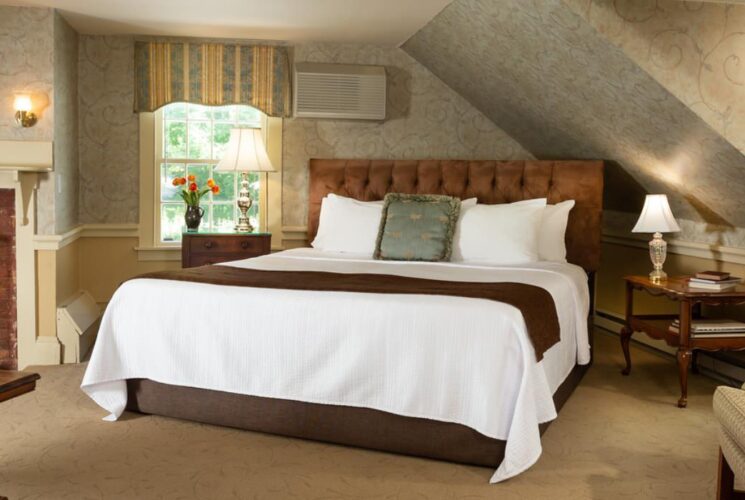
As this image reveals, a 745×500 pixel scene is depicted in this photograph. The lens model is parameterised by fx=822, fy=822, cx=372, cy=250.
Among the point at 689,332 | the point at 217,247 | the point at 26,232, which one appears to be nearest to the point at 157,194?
the point at 217,247

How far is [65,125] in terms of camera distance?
539cm

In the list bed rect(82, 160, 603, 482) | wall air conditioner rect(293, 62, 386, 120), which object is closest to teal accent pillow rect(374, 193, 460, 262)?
bed rect(82, 160, 603, 482)

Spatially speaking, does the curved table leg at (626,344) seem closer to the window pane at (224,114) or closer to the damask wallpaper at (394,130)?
the damask wallpaper at (394,130)

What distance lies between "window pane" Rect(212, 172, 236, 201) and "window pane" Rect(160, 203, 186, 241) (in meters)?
0.29

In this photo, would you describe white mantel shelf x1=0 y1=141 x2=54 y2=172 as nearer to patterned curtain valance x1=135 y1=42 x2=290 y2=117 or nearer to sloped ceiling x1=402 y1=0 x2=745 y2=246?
patterned curtain valance x1=135 y1=42 x2=290 y2=117

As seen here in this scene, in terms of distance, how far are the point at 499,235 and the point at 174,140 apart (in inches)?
102

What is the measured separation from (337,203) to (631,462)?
2732 mm

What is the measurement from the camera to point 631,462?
135 inches

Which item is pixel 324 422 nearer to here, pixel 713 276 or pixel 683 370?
pixel 683 370

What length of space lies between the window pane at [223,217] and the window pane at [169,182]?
0.94 feet

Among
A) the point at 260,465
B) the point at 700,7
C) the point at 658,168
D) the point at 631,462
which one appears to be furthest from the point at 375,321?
the point at 658,168

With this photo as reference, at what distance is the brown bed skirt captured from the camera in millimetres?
3309

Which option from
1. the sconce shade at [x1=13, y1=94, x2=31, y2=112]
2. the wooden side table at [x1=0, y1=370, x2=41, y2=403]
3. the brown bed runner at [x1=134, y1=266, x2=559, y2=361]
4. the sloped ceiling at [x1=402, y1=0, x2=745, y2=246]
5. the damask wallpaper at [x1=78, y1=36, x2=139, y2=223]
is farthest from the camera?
the damask wallpaper at [x1=78, y1=36, x2=139, y2=223]

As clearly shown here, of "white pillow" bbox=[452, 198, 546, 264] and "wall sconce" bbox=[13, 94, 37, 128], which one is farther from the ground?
"wall sconce" bbox=[13, 94, 37, 128]
